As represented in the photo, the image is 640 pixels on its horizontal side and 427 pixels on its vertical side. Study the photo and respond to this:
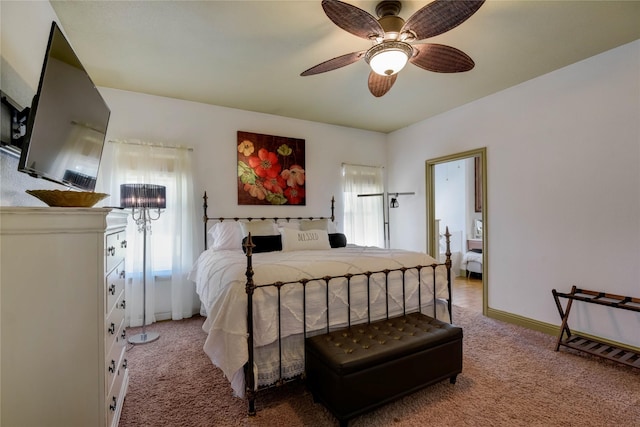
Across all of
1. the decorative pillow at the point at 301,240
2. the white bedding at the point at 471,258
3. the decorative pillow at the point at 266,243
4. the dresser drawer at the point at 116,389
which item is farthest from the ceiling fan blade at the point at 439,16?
the white bedding at the point at 471,258

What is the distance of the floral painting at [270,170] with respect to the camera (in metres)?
3.90

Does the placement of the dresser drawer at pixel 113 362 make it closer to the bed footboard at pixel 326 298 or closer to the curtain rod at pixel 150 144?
the bed footboard at pixel 326 298

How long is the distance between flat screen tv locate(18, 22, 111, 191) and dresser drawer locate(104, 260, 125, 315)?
0.58m

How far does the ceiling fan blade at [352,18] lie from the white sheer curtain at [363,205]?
2.84m

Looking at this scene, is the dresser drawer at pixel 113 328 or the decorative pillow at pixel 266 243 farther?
the decorative pillow at pixel 266 243

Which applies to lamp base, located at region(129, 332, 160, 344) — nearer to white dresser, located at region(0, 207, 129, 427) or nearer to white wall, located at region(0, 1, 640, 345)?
white wall, located at region(0, 1, 640, 345)

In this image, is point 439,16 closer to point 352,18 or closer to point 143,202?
point 352,18

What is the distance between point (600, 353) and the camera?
7.69 feet

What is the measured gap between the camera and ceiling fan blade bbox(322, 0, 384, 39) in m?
1.54

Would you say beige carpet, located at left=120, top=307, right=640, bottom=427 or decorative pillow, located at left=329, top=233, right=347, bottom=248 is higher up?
decorative pillow, located at left=329, top=233, right=347, bottom=248

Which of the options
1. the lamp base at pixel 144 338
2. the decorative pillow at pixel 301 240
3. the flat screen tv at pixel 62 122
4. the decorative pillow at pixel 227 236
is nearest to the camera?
the flat screen tv at pixel 62 122

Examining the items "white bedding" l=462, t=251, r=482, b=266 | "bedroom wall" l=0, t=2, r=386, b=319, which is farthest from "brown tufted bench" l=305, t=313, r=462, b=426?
"white bedding" l=462, t=251, r=482, b=266

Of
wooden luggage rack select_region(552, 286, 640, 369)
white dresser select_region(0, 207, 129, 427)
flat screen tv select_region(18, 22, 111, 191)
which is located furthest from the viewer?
wooden luggage rack select_region(552, 286, 640, 369)

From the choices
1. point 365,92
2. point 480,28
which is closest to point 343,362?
point 480,28
